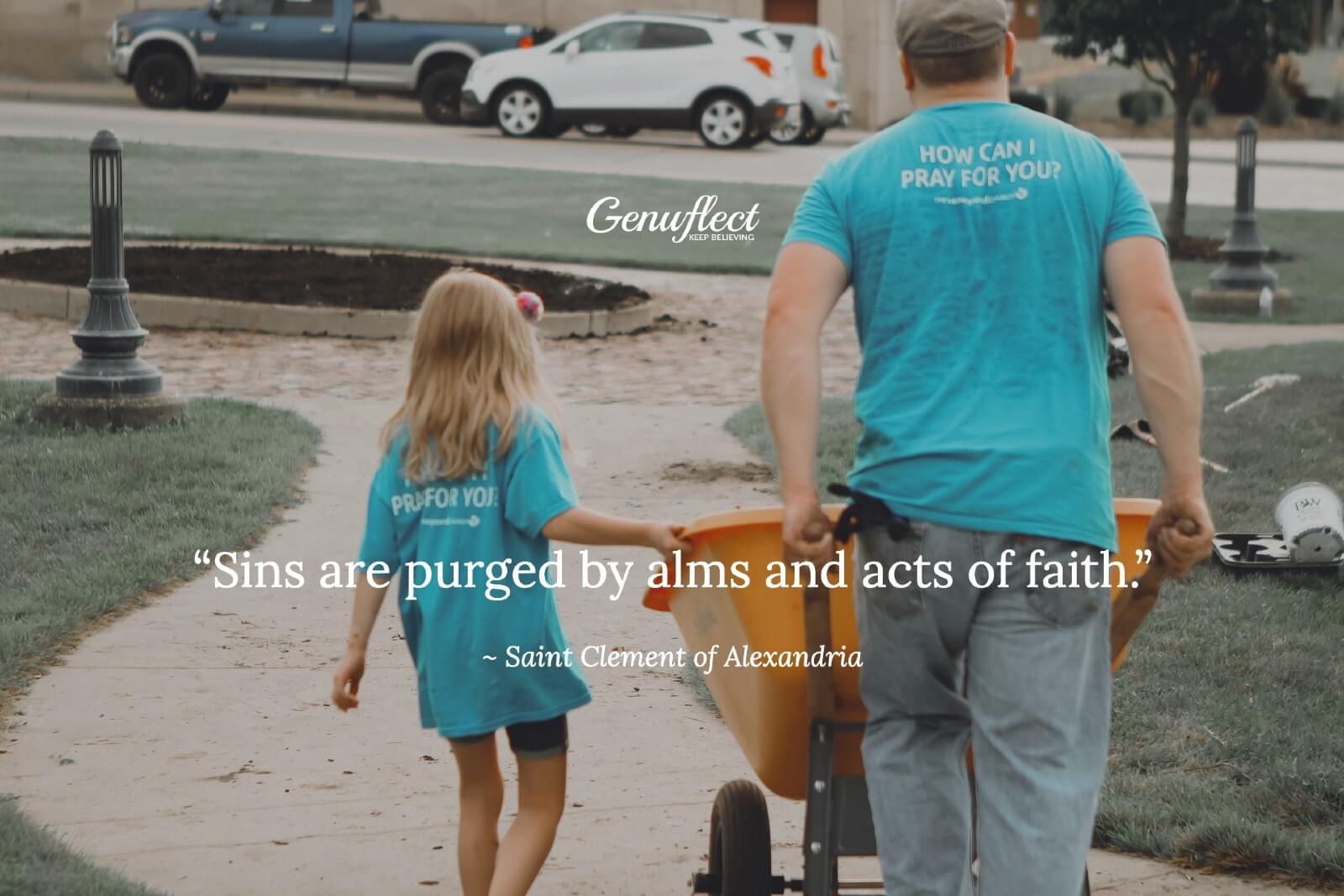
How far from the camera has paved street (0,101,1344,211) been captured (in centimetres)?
2283

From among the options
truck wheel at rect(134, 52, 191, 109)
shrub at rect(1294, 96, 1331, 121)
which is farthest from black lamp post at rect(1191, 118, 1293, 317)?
shrub at rect(1294, 96, 1331, 121)

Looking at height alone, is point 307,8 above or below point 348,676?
above

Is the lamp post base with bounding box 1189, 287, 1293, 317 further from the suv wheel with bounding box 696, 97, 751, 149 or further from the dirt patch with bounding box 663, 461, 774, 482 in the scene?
the suv wheel with bounding box 696, 97, 751, 149

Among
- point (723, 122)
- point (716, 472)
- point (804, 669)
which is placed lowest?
point (716, 472)

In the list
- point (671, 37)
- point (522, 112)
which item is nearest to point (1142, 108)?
point (671, 37)

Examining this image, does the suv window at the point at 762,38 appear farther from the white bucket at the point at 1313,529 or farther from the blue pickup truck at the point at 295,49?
the white bucket at the point at 1313,529

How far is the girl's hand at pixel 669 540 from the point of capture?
10.3ft

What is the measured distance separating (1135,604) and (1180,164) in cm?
1555

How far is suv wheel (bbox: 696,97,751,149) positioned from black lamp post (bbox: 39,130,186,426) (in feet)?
58.7

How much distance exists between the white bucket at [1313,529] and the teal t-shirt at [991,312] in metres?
3.61

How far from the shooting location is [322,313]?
1202 centimetres

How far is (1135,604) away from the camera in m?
2.96

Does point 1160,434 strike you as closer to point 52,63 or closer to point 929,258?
point 929,258

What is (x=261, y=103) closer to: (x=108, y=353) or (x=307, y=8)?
(x=307, y=8)
